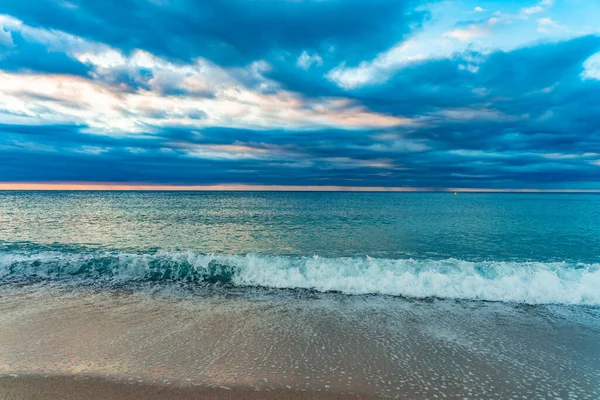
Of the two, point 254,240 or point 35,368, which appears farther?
point 254,240

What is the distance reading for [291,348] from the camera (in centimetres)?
696

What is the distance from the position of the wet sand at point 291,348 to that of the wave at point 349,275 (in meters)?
1.11

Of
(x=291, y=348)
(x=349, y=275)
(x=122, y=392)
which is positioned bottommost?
(x=349, y=275)

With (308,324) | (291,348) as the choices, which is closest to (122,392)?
(291,348)

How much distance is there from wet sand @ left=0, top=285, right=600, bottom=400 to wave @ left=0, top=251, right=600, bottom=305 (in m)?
1.11

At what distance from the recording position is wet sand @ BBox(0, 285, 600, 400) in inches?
214

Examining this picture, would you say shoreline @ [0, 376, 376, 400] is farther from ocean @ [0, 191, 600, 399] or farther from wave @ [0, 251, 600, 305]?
wave @ [0, 251, 600, 305]

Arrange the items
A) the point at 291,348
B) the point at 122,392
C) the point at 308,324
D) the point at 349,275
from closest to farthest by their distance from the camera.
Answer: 1. the point at 122,392
2. the point at 291,348
3. the point at 308,324
4. the point at 349,275

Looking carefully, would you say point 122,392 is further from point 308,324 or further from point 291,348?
point 308,324

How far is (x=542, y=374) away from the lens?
603cm

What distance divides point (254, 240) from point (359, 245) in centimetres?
824

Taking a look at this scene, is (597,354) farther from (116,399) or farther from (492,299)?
(116,399)

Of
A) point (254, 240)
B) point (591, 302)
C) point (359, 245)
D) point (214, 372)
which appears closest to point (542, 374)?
point (214, 372)

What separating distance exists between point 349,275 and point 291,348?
6.89m
